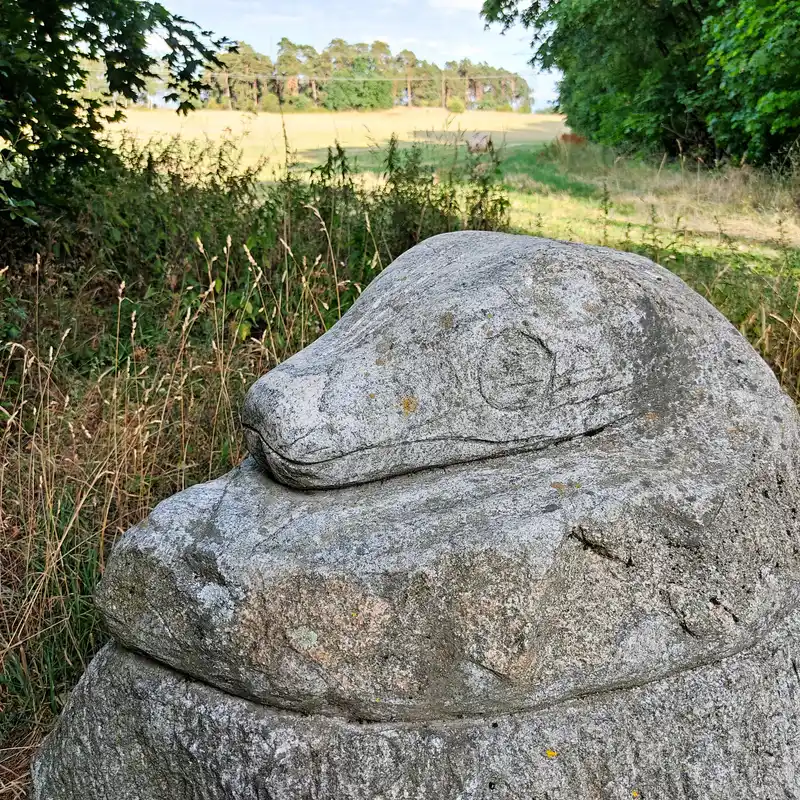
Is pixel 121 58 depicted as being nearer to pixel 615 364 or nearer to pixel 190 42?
pixel 190 42

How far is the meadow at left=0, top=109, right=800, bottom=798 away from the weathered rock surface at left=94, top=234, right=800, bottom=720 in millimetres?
838

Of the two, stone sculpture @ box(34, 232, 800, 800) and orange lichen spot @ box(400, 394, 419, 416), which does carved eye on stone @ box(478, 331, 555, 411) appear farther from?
orange lichen spot @ box(400, 394, 419, 416)

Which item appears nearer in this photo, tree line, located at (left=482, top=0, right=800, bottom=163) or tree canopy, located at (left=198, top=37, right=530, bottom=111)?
tree line, located at (left=482, top=0, right=800, bottom=163)

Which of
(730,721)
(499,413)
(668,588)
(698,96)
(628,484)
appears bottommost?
(730,721)

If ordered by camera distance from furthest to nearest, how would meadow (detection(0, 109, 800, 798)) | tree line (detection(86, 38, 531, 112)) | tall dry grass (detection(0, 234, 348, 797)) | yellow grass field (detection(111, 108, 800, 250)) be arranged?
tree line (detection(86, 38, 531, 112)), yellow grass field (detection(111, 108, 800, 250)), meadow (detection(0, 109, 800, 798)), tall dry grass (detection(0, 234, 348, 797))

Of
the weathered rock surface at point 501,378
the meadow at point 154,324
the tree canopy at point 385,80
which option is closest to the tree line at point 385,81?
the tree canopy at point 385,80

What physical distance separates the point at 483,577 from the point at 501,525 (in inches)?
4.6

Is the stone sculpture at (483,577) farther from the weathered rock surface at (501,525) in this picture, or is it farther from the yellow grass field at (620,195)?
the yellow grass field at (620,195)

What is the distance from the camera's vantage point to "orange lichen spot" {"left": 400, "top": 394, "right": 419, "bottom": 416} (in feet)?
6.35

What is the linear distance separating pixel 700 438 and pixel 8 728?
2099mm

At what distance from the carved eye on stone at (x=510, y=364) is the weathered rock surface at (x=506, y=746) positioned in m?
0.69

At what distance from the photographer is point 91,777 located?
197 centimetres

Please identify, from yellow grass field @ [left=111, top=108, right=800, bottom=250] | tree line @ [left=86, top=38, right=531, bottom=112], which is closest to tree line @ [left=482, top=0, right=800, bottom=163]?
yellow grass field @ [left=111, top=108, right=800, bottom=250]

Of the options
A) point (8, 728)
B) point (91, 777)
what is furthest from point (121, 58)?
point (91, 777)
